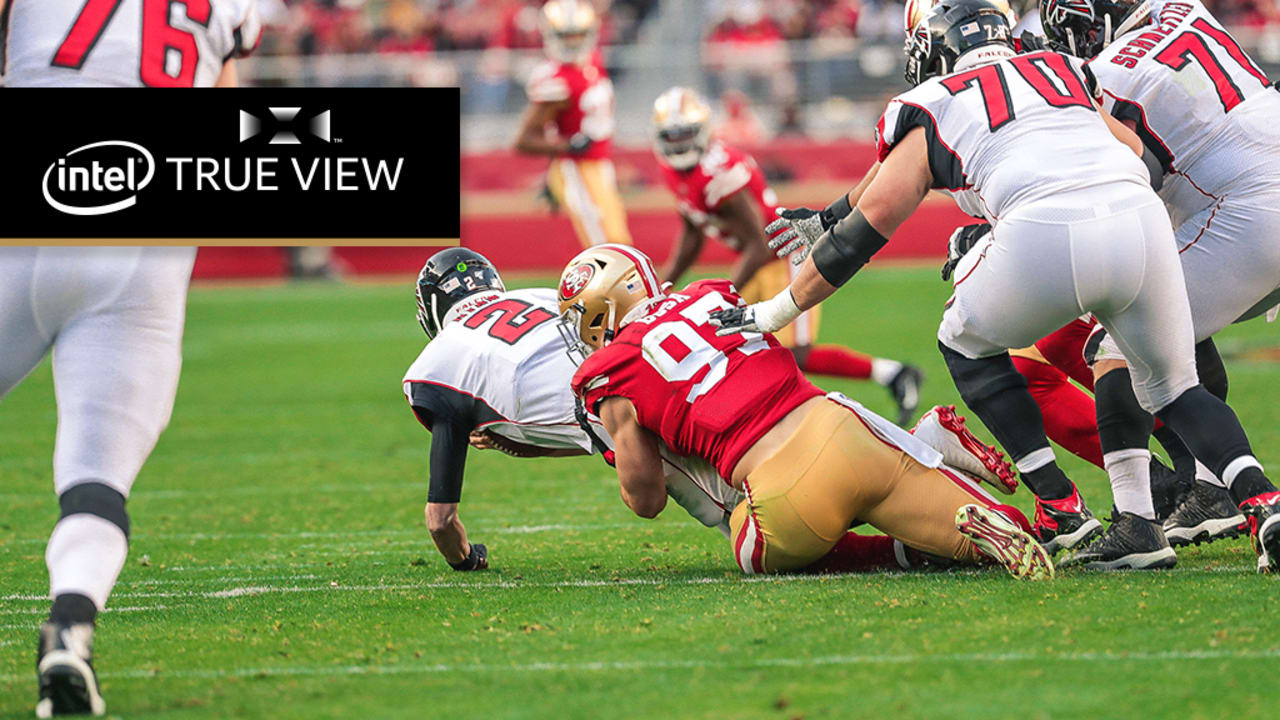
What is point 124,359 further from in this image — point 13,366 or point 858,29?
point 858,29

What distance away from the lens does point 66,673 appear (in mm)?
3295

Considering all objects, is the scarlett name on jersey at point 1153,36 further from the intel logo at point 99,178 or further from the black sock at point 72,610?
the black sock at point 72,610

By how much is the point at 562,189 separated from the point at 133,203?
9.45 meters

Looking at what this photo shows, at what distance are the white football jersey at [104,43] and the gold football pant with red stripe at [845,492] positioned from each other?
Result: 2025mm

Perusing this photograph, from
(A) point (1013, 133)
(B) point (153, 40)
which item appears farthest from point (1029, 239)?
(B) point (153, 40)

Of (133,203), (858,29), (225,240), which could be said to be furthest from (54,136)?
(858,29)

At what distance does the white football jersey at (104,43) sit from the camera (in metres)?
3.61

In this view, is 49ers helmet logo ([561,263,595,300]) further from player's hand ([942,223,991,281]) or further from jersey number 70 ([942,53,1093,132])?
jersey number 70 ([942,53,1093,132])

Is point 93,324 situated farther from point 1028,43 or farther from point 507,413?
point 1028,43

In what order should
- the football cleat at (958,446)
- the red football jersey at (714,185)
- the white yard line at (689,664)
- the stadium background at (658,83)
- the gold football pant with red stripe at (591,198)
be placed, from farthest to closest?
the stadium background at (658,83)
the gold football pant with red stripe at (591,198)
the red football jersey at (714,185)
the football cleat at (958,446)
the white yard line at (689,664)

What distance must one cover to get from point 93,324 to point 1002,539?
2557mm

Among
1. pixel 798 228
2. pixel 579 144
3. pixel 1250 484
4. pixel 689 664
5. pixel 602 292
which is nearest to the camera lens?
pixel 689 664

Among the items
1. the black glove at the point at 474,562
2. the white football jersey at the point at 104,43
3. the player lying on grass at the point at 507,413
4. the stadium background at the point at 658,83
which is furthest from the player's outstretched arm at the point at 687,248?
the stadium background at the point at 658,83

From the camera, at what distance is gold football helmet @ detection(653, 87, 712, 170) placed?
982 cm
